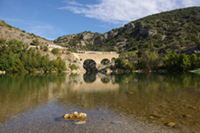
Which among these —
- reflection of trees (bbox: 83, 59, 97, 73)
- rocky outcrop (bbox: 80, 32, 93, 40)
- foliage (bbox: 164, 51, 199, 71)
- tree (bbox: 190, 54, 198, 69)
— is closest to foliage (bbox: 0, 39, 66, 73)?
reflection of trees (bbox: 83, 59, 97, 73)

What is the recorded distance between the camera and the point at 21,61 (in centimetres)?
4922

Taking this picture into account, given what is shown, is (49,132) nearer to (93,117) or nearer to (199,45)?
(93,117)

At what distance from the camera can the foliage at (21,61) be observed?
4634 cm

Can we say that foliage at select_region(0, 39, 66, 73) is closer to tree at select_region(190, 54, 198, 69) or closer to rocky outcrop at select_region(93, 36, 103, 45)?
tree at select_region(190, 54, 198, 69)

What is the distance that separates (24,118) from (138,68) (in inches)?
2218

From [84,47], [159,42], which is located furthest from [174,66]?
[84,47]

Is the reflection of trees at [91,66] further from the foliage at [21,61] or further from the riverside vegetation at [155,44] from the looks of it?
the foliage at [21,61]

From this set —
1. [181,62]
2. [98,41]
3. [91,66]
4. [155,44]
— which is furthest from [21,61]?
[98,41]

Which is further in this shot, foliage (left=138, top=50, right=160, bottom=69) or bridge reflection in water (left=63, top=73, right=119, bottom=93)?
foliage (left=138, top=50, right=160, bottom=69)

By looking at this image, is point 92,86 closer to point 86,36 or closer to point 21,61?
point 21,61

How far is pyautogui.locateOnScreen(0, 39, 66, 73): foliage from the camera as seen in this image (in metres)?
46.3

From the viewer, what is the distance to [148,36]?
81.2 meters

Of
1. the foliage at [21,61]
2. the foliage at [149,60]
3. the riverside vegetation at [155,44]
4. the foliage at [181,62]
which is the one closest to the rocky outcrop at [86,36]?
the riverside vegetation at [155,44]

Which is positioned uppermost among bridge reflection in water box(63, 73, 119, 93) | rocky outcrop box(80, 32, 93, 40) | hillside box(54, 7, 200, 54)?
rocky outcrop box(80, 32, 93, 40)
